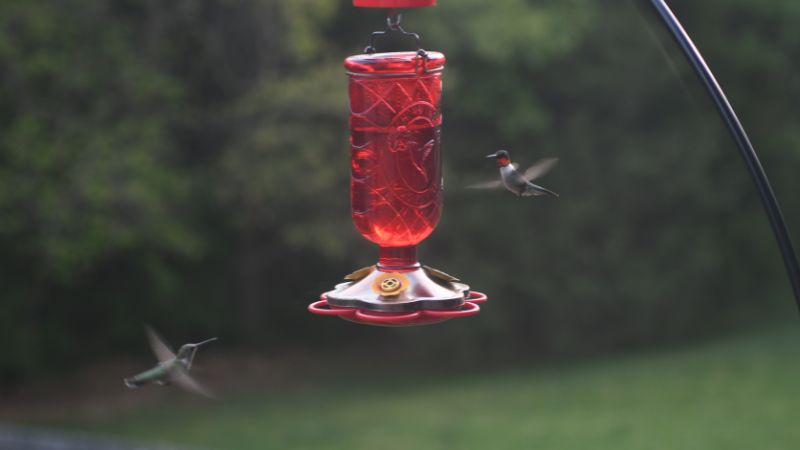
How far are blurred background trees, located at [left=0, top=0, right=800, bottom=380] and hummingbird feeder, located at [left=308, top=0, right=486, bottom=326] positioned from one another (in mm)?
11162

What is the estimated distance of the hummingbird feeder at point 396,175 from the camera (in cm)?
378

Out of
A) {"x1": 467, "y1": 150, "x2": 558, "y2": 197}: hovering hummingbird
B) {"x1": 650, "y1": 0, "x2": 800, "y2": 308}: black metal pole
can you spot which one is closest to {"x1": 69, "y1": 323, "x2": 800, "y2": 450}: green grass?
{"x1": 467, "y1": 150, "x2": 558, "y2": 197}: hovering hummingbird

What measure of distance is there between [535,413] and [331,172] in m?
4.80

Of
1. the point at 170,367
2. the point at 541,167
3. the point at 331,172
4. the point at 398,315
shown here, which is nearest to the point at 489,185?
the point at 541,167

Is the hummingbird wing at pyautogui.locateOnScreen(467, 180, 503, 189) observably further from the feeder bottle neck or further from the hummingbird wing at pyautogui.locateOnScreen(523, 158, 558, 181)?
the feeder bottle neck

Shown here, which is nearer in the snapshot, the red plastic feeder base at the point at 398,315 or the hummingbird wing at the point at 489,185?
the red plastic feeder base at the point at 398,315

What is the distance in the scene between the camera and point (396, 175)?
4.05m

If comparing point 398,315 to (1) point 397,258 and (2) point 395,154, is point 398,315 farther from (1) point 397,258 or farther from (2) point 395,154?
(2) point 395,154

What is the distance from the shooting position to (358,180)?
4.11 m

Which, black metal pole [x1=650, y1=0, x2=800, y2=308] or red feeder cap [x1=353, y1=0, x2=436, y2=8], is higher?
red feeder cap [x1=353, y1=0, x2=436, y2=8]

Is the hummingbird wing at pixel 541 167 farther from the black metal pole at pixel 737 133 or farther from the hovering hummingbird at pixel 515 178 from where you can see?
the black metal pole at pixel 737 133

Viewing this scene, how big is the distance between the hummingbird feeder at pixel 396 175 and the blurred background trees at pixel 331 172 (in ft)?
36.6

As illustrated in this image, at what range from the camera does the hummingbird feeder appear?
378 centimetres

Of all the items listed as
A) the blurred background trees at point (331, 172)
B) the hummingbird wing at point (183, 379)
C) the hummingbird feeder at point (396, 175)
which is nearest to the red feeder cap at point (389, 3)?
the hummingbird feeder at point (396, 175)
